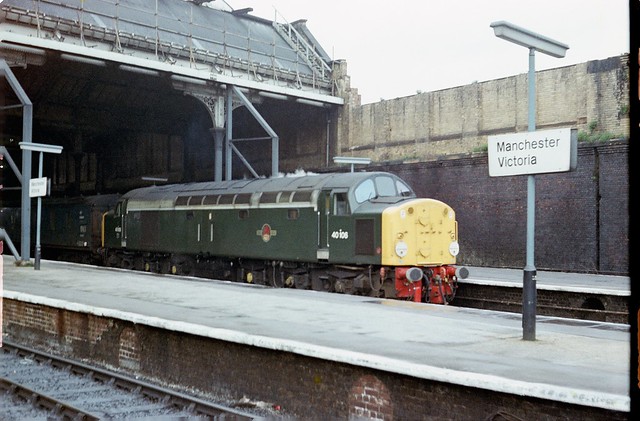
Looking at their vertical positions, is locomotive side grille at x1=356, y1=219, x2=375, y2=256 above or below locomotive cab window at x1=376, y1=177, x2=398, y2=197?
below

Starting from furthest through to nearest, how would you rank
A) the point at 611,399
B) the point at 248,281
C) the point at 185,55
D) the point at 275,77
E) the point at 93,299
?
the point at 275,77, the point at 185,55, the point at 248,281, the point at 93,299, the point at 611,399

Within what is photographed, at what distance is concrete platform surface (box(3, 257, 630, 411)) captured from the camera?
265 inches

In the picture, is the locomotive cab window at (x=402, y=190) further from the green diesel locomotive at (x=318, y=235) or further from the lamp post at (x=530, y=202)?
the lamp post at (x=530, y=202)

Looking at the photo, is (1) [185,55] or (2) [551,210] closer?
(2) [551,210]

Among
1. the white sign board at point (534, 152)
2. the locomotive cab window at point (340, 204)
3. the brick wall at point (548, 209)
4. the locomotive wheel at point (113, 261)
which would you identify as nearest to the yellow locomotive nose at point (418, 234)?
the locomotive cab window at point (340, 204)

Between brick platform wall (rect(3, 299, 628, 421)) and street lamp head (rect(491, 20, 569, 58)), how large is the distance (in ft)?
15.2

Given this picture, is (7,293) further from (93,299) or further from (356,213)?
(356,213)

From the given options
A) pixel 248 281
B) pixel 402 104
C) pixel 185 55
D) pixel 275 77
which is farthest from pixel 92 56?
pixel 402 104

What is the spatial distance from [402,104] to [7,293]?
18.3 m

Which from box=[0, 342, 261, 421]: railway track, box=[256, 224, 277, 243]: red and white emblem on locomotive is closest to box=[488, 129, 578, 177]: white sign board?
box=[0, 342, 261, 421]: railway track

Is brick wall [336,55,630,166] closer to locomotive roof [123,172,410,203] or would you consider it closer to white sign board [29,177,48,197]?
locomotive roof [123,172,410,203]

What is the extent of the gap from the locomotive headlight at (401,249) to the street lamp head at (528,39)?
247 inches

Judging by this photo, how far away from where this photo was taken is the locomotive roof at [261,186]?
53.4ft

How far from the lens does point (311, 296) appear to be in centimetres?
1471
